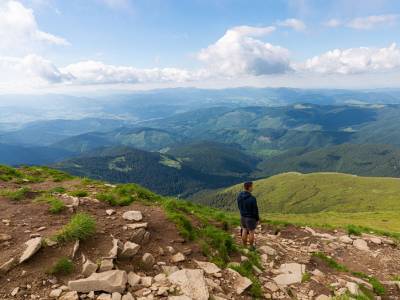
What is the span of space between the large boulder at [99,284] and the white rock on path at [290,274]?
7.77 metres

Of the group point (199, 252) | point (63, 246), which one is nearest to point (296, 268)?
point (199, 252)

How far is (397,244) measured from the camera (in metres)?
24.2

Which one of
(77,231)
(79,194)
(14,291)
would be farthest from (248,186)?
(14,291)

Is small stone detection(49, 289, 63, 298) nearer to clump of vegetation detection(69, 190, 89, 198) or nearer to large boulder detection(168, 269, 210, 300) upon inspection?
large boulder detection(168, 269, 210, 300)

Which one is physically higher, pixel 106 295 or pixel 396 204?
pixel 106 295

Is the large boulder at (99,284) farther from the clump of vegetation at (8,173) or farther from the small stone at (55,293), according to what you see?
the clump of vegetation at (8,173)

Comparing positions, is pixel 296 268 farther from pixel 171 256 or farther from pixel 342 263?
pixel 171 256

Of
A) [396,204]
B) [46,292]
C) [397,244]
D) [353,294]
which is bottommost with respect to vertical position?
[396,204]

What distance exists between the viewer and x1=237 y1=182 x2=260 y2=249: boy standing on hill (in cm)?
1866

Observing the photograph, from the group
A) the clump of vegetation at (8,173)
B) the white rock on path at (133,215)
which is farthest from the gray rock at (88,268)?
the clump of vegetation at (8,173)

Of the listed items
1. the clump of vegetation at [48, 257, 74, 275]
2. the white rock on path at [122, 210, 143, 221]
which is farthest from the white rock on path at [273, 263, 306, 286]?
the clump of vegetation at [48, 257, 74, 275]

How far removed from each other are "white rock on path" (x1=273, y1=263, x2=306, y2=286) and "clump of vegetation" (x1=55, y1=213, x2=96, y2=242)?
30.0 ft

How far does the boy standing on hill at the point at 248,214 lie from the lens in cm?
1866

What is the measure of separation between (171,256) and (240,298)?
355 cm
